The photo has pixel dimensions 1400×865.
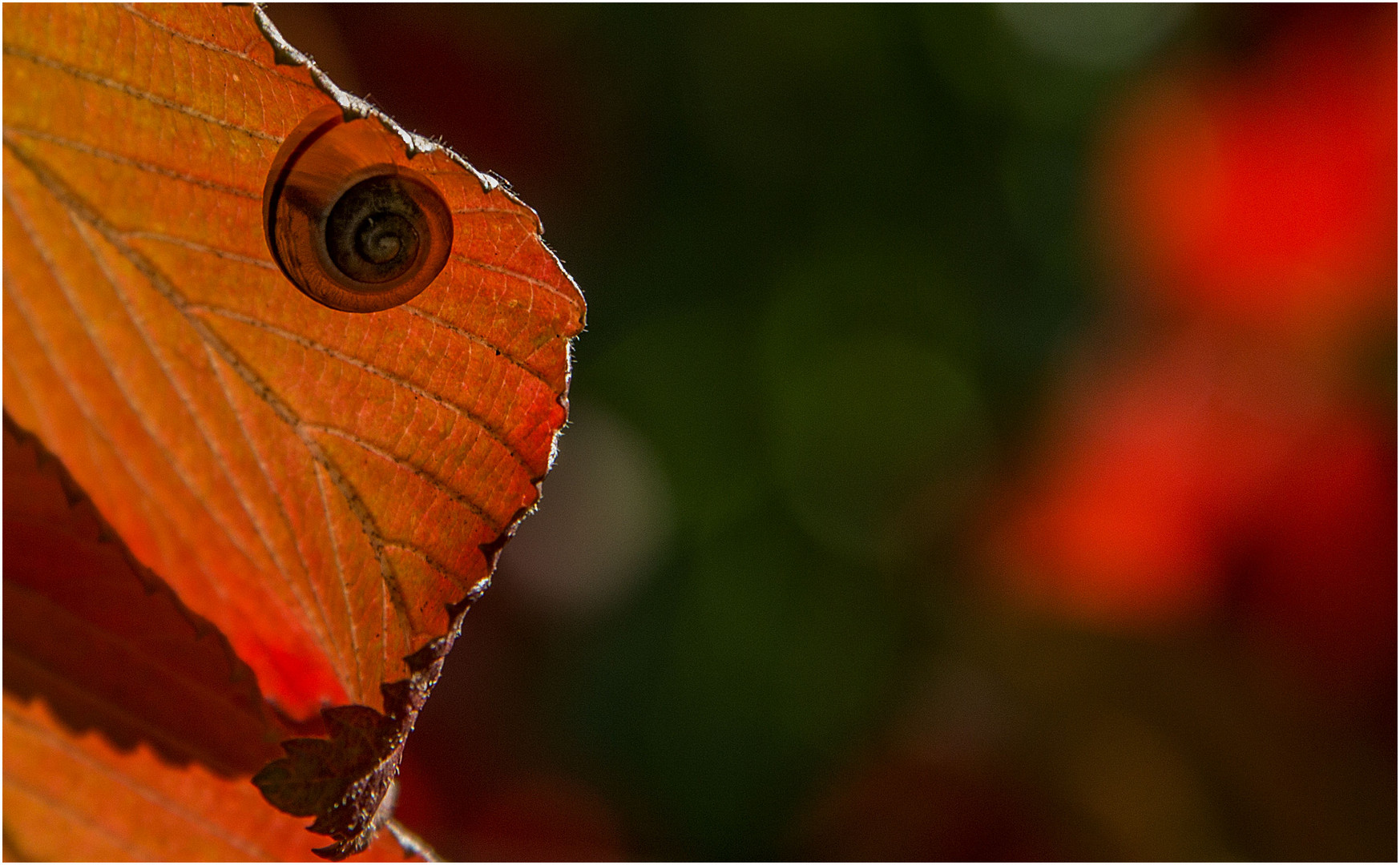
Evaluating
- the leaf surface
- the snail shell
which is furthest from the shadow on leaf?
the snail shell

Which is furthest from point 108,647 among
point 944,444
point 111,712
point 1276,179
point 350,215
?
point 1276,179

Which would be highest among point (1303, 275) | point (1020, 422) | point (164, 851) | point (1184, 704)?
point (164, 851)

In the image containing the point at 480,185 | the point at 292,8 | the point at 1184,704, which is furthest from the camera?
the point at 1184,704

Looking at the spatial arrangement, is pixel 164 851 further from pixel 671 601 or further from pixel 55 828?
pixel 671 601

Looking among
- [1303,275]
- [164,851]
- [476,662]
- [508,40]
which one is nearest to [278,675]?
[164,851]

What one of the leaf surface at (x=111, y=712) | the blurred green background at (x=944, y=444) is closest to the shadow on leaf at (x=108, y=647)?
the leaf surface at (x=111, y=712)

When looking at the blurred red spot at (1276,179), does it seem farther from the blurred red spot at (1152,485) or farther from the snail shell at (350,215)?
the snail shell at (350,215)
